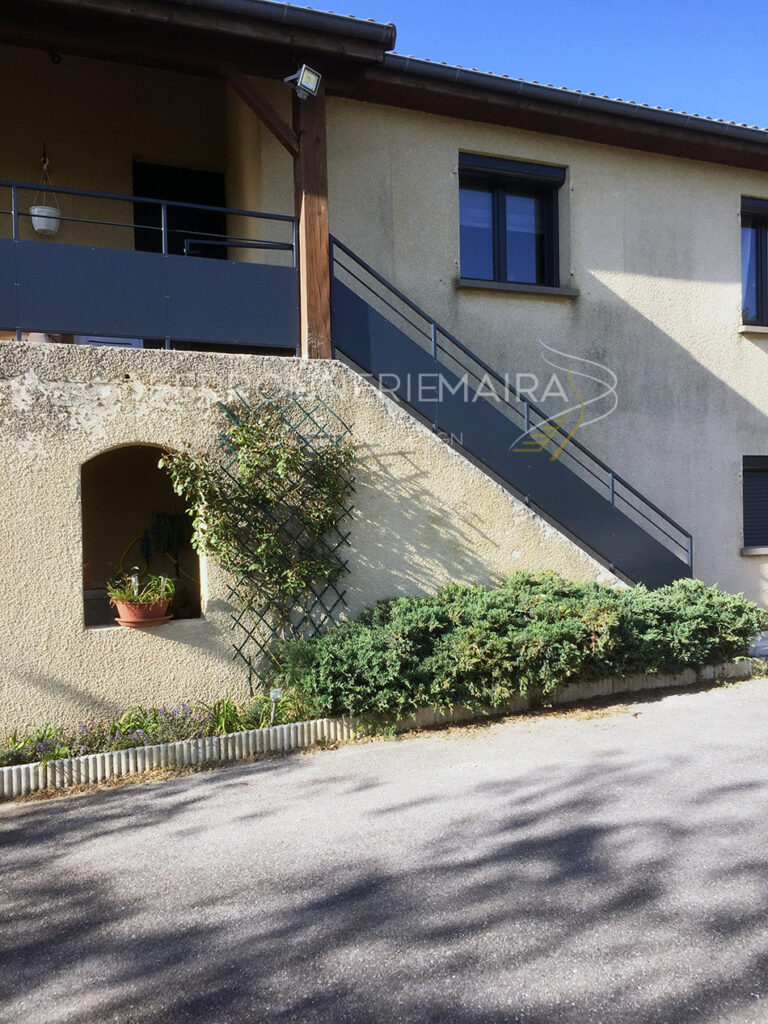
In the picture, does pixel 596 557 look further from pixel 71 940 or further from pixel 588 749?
pixel 71 940

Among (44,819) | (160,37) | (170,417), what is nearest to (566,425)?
(170,417)

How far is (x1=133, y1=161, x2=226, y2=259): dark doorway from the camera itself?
9109 mm

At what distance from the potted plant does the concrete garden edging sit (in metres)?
0.90

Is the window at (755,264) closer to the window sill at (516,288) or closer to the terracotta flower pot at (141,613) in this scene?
the window sill at (516,288)

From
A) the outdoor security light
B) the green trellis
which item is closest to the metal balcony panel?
the green trellis

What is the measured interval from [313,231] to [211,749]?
4262 mm

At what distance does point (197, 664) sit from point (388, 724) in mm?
1516

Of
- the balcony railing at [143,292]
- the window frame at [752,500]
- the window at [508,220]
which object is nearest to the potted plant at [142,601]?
the balcony railing at [143,292]

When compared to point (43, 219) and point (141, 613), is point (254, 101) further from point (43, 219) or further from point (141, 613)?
point (141, 613)

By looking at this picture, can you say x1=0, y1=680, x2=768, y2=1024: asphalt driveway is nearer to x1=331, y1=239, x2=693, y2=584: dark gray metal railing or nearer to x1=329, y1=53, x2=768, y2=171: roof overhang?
x1=331, y1=239, x2=693, y2=584: dark gray metal railing

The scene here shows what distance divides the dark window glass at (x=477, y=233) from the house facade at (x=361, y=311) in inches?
1.4

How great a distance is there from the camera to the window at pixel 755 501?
33.9 ft

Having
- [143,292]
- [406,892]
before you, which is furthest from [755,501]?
[406,892]

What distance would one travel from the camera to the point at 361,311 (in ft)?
23.0
